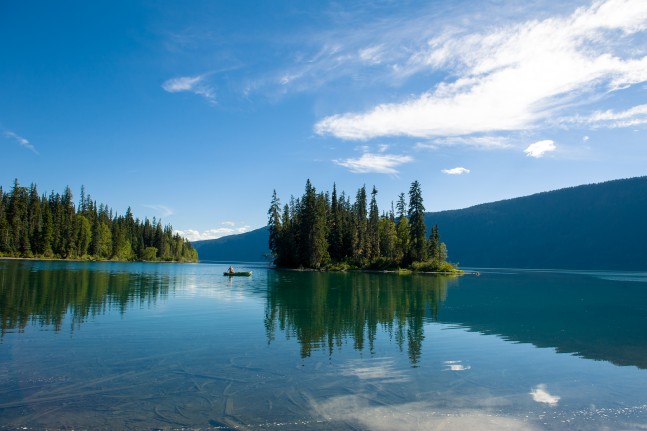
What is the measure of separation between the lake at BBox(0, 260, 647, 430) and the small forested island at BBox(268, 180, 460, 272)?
83.0 meters

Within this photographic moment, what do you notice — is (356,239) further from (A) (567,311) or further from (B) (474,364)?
(B) (474,364)

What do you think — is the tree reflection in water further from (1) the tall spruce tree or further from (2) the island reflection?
(1) the tall spruce tree

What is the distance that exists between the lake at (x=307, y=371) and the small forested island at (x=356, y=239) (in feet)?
272

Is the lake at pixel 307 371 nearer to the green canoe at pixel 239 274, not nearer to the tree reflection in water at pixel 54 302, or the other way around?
the tree reflection in water at pixel 54 302

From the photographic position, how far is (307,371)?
1683 centimetres

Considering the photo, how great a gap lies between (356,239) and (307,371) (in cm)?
10532

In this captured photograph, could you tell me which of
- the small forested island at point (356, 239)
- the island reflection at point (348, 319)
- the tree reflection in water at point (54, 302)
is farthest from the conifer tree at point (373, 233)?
the tree reflection in water at point (54, 302)

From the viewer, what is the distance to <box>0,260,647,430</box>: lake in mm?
12172

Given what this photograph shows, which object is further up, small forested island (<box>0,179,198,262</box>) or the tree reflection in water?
small forested island (<box>0,179,198,262</box>)

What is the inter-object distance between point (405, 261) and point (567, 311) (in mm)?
75800

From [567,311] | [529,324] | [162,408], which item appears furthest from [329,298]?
[162,408]

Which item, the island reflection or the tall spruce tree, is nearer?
the island reflection

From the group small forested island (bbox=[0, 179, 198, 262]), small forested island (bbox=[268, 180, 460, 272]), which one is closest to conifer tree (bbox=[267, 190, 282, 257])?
small forested island (bbox=[268, 180, 460, 272])

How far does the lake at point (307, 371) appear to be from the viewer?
12.2m
